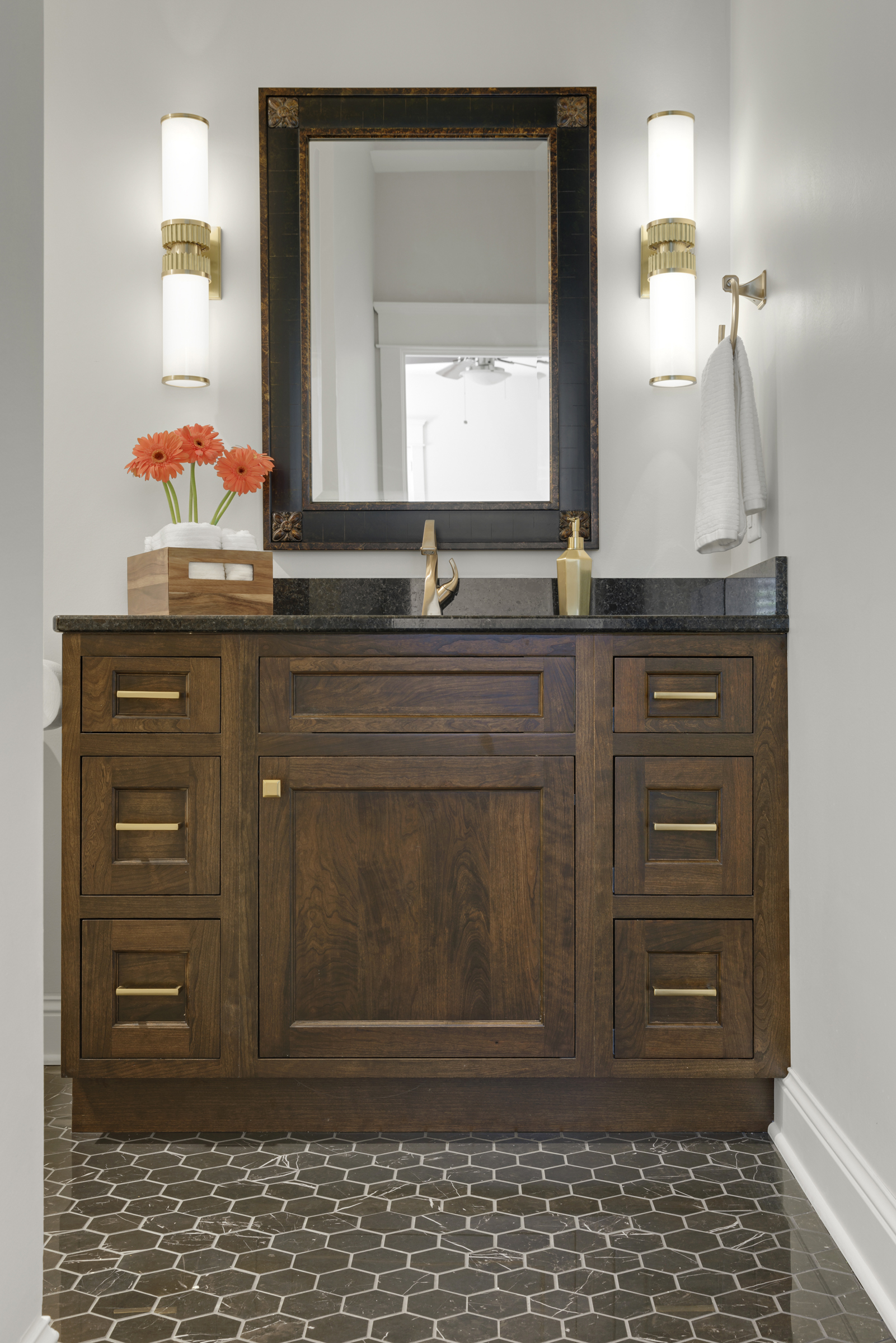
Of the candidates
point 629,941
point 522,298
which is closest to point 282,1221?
point 629,941

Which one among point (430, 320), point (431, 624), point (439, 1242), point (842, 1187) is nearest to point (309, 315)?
point (430, 320)

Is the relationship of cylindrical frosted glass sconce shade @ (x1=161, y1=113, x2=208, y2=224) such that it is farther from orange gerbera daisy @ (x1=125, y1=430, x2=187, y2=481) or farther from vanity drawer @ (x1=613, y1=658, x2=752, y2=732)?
vanity drawer @ (x1=613, y1=658, x2=752, y2=732)

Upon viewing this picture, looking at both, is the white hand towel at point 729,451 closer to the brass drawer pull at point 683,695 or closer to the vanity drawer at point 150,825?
the brass drawer pull at point 683,695

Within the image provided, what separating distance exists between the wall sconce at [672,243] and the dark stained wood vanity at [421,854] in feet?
2.57

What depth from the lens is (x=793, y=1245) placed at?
1.46m

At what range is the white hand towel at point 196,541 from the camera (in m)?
2.04

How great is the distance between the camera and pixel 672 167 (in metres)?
A: 2.22

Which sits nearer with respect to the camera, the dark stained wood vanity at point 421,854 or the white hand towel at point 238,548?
the dark stained wood vanity at point 421,854

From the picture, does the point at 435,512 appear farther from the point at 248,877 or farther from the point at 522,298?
the point at 248,877

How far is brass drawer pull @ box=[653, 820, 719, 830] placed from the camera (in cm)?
180

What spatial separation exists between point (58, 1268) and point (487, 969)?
790 mm

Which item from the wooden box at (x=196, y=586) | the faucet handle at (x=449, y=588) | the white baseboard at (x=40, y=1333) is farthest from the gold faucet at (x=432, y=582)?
the white baseboard at (x=40, y=1333)

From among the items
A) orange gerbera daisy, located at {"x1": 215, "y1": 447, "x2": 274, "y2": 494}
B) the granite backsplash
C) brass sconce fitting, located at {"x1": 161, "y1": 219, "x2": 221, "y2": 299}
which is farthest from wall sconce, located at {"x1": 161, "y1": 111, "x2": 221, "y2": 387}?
the granite backsplash

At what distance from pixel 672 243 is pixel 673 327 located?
7.2 inches
